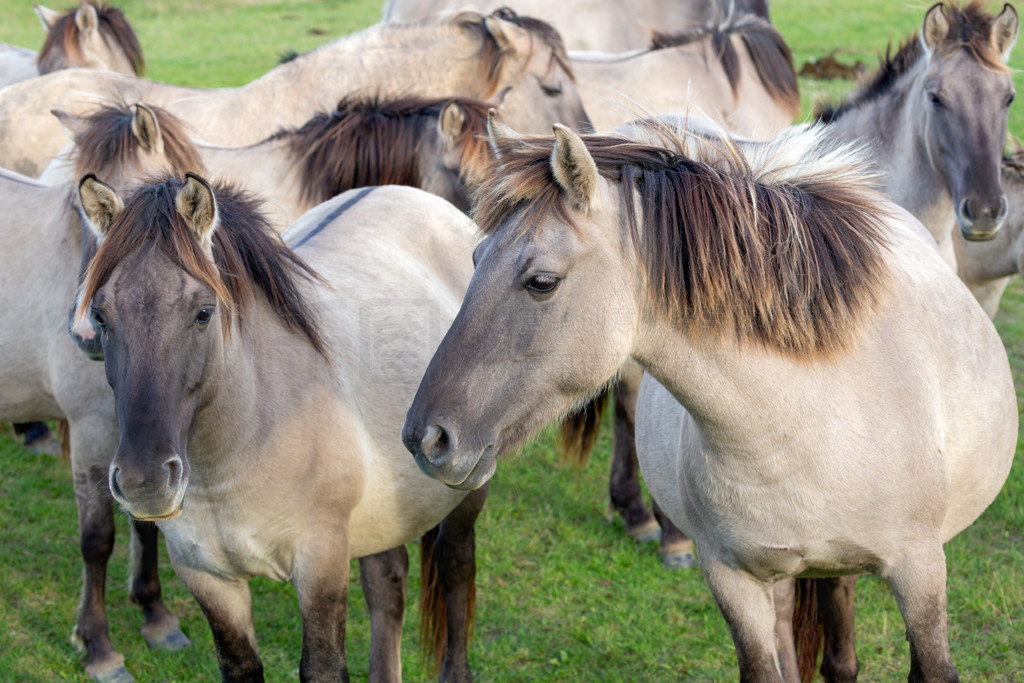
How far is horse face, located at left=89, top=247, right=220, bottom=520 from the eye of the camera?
7.86ft

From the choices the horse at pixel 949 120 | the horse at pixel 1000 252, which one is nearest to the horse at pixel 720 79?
the horse at pixel 1000 252

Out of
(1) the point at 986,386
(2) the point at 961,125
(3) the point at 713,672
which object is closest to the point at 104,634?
(3) the point at 713,672

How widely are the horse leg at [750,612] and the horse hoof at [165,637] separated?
2.69 meters

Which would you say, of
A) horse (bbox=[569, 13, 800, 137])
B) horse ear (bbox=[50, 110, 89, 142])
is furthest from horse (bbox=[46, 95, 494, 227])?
horse (bbox=[569, 13, 800, 137])

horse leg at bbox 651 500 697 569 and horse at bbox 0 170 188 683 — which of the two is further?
horse leg at bbox 651 500 697 569

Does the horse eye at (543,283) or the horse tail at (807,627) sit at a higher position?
the horse eye at (543,283)

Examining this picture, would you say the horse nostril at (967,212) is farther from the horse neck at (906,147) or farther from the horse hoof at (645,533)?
the horse hoof at (645,533)

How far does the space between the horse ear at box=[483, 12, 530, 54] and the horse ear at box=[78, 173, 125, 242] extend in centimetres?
444

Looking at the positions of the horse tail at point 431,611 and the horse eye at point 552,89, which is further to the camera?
the horse eye at point 552,89

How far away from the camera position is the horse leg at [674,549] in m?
4.89

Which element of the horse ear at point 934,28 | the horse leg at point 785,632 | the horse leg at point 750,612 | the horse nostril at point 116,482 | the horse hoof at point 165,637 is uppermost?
the horse ear at point 934,28

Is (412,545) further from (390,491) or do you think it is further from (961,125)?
(961,125)

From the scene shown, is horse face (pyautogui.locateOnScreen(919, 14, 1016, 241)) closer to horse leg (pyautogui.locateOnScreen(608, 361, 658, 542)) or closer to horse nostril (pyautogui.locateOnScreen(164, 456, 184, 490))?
horse leg (pyautogui.locateOnScreen(608, 361, 658, 542))

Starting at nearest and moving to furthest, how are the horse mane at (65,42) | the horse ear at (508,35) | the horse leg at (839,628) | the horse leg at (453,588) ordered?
the horse leg at (839,628)
the horse leg at (453,588)
the horse ear at (508,35)
the horse mane at (65,42)
